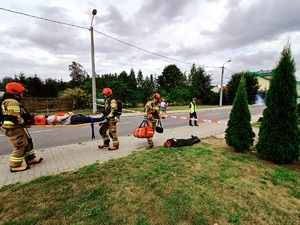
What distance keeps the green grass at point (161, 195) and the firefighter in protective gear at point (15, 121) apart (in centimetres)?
90

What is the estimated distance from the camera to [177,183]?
11.3 feet

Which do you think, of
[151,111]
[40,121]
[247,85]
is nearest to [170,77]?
[247,85]

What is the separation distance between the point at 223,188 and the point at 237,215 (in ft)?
2.24

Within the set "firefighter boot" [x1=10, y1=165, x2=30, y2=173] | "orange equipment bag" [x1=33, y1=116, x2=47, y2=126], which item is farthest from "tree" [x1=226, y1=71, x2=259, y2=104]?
"firefighter boot" [x1=10, y1=165, x2=30, y2=173]

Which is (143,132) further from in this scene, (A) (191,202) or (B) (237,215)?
(B) (237,215)

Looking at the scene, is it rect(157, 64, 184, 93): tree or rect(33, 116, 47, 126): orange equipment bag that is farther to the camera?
rect(157, 64, 184, 93): tree

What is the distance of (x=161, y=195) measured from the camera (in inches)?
121

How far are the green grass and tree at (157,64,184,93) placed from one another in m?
59.9

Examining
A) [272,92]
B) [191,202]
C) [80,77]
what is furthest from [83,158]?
[80,77]

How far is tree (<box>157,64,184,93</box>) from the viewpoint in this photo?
63.5 m

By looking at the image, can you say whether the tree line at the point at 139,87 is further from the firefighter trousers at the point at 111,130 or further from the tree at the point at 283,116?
the firefighter trousers at the point at 111,130

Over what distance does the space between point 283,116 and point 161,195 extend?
370 centimetres

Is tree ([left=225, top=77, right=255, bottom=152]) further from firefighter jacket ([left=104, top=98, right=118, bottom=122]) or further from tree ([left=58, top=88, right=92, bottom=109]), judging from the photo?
tree ([left=58, top=88, right=92, bottom=109])

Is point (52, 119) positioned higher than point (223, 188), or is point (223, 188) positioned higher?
point (52, 119)
